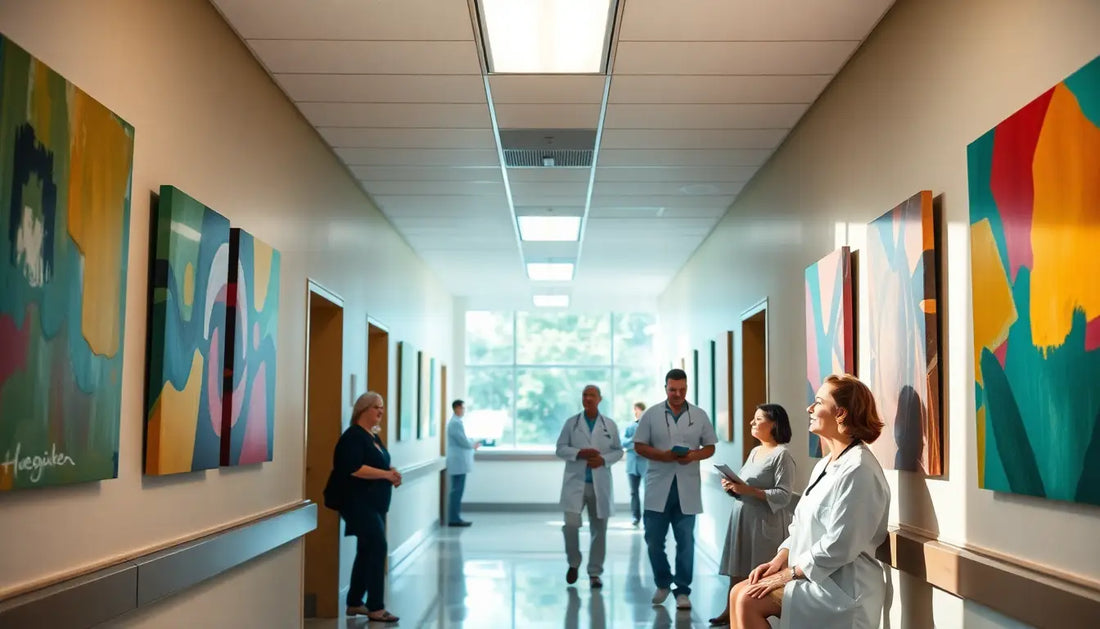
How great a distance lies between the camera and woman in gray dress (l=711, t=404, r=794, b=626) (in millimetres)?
6234

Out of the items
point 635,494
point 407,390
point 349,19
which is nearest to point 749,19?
point 349,19

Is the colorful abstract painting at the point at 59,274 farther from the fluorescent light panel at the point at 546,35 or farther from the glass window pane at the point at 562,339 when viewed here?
the glass window pane at the point at 562,339

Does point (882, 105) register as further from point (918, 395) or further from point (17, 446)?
point (17, 446)

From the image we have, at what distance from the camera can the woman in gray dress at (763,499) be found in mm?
6234

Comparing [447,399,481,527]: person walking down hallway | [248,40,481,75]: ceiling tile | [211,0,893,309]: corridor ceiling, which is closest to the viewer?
[211,0,893,309]: corridor ceiling

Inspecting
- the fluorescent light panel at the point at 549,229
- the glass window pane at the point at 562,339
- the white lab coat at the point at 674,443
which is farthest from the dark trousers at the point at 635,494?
the white lab coat at the point at 674,443

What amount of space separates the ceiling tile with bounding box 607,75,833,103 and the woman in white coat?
213 centimetres

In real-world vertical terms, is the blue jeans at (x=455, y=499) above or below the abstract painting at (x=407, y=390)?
below

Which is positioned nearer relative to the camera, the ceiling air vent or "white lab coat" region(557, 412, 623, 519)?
the ceiling air vent

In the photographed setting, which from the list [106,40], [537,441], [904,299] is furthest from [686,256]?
[106,40]

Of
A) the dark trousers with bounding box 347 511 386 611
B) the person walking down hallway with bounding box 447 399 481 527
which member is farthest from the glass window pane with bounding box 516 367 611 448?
the dark trousers with bounding box 347 511 386 611

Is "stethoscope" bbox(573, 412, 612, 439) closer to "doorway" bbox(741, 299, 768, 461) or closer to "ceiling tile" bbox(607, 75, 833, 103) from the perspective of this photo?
"doorway" bbox(741, 299, 768, 461)

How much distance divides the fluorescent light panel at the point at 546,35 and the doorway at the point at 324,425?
306 cm

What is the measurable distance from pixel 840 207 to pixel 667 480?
2.90m
